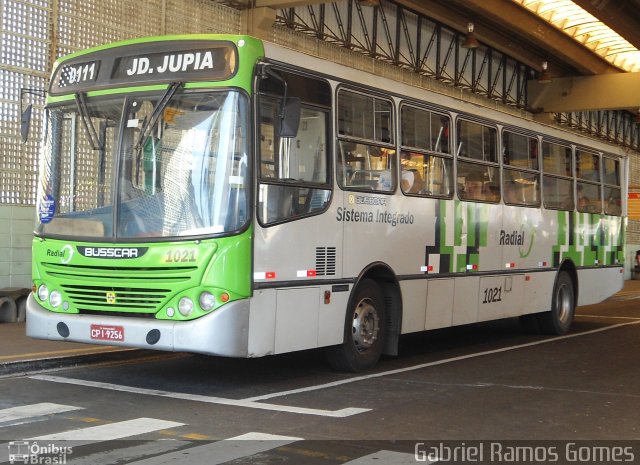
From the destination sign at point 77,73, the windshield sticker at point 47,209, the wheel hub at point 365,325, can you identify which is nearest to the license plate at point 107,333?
the windshield sticker at point 47,209

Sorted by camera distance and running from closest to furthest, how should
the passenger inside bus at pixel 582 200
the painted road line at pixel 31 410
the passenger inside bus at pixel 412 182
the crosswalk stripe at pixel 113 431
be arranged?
the crosswalk stripe at pixel 113 431 → the painted road line at pixel 31 410 → the passenger inside bus at pixel 412 182 → the passenger inside bus at pixel 582 200

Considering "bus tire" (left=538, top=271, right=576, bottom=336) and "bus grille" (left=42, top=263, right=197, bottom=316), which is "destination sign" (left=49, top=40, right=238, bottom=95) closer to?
"bus grille" (left=42, top=263, right=197, bottom=316)

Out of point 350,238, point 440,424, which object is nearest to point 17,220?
point 350,238

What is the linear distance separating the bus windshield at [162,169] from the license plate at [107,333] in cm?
85

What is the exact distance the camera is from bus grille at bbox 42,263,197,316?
8203 mm

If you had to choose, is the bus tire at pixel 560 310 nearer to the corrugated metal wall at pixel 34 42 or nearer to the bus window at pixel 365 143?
the bus window at pixel 365 143

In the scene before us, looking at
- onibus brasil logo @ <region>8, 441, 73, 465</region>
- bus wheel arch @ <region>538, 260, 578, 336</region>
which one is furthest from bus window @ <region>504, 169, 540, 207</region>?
onibus brasil logo @ <region>8, 441, 73, 465</region>

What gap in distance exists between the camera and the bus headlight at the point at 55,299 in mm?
8805

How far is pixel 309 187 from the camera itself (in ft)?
29.7

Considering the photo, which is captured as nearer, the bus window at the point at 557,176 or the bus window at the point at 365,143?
the bus window at the point at 365,143

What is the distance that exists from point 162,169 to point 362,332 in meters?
3.09

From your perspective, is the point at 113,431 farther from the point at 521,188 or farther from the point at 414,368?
the point at 521,188

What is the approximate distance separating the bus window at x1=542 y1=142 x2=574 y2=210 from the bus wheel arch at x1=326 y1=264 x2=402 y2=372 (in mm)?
4768

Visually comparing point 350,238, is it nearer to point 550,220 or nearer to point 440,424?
point 440,424
